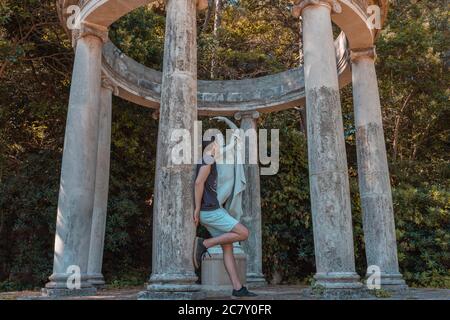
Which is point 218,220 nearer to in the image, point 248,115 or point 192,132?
point 192,132

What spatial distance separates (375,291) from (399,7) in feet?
85.8

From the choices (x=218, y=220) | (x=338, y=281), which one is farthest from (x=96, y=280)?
(x=338, y=281)

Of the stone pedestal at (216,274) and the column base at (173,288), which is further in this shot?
the stone pedestal at (216,274)

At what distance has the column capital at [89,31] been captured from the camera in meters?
15.8


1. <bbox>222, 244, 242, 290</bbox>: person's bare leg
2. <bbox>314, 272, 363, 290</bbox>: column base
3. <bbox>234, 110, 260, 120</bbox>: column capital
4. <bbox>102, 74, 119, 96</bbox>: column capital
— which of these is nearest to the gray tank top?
<bbox>222, 244, 242, 290</bbox>: person's bare leg

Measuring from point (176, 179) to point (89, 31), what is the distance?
787 cm

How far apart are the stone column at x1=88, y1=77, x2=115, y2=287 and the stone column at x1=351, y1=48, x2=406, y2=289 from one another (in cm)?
1049

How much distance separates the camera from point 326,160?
39.9ft

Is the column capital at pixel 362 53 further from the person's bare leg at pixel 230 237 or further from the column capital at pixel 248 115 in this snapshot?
the person's bare leg at pixel 230 237

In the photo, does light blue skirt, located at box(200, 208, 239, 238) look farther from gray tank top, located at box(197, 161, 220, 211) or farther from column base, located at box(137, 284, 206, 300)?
column base, located at box(137, 284, 206, 300)

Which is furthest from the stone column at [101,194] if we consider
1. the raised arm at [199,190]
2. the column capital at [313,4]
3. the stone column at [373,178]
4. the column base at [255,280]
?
the stone column at [373,178]

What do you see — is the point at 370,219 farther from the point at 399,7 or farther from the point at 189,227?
the point at 399,7

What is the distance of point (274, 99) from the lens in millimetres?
22297

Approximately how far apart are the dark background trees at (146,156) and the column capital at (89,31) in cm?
673
